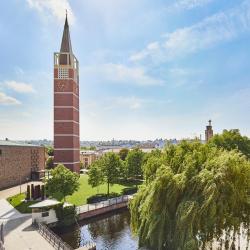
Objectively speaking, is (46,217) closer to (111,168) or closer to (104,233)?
(104,233)

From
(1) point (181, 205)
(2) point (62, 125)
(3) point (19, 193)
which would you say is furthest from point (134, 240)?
(2) point (62, 125)

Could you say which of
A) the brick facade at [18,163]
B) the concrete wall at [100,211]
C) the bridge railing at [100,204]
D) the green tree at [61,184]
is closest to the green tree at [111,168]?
the bridge railing at [100,204]

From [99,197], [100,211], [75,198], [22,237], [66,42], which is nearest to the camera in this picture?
[22,237]

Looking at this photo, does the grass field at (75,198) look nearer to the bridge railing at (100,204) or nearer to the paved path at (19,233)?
the paved path at (19,233)

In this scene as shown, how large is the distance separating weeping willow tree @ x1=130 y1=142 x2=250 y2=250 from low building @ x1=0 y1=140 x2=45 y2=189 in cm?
3237

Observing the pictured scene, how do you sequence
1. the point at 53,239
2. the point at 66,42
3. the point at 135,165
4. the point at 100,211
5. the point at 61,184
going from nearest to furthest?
the point at 53,239
the point at 61,184
the point at 100,211
the point at 135,165
the point at 66,42

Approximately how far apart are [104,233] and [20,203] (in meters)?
13.0

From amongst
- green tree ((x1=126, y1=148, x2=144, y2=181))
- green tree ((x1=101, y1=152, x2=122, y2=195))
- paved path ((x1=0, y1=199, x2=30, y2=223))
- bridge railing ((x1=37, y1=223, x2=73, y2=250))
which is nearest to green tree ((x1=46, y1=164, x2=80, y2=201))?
paved path ((x1=0, y1=199, x2=30, y2=223))

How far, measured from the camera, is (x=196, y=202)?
1193cm

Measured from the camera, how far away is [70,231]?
24.6 m

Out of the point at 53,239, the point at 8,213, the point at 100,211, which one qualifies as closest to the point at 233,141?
the point at 100,211

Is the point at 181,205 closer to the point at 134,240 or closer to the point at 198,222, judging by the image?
the point at 198,222

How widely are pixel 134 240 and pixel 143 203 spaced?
30.7 ft

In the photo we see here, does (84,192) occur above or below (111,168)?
below
